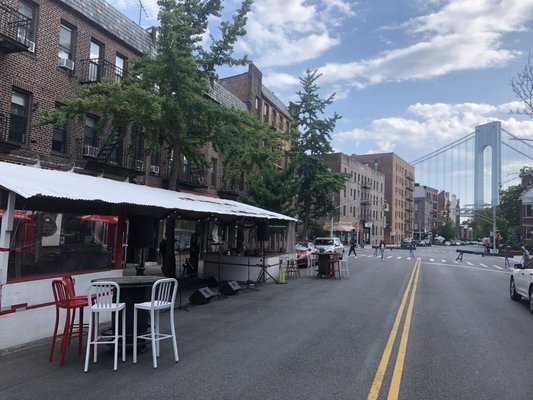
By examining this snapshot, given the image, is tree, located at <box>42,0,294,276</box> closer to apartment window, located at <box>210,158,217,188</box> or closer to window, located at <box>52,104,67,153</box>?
window, located at <box>52,104,67,153</box>

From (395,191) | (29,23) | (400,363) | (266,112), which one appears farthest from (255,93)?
(395,191)

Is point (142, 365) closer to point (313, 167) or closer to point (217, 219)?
point (217, 219)

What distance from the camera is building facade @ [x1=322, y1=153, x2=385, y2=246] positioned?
70438mm

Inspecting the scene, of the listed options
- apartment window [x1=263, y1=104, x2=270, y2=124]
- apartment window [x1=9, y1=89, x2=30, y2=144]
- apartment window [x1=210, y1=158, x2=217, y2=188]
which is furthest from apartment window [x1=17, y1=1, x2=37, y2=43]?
apartment window [x1=263, y1=104, x2=270, y2=124]

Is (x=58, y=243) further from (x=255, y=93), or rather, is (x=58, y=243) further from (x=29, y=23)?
(x=255, y=93)

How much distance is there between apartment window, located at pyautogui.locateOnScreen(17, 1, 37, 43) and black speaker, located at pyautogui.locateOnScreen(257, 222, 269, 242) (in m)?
11.4

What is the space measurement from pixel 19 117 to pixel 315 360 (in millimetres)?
14672

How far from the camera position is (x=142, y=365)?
597 centimetres

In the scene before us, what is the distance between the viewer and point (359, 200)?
70062mm

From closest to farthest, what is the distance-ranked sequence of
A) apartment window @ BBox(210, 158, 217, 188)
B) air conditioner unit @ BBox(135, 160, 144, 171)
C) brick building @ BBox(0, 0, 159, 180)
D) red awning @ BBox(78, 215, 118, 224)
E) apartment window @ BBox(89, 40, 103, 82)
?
red awning @ BBox(78, 215, 118, 224)
brick building @ BBox(0, 0, 159, 180)
apartment window @ BBox(89, 40, 103, 82)
air conditioner unit @ BBox(135, 160, 144, 171)
apartment window @ BBox(210, 158, 217, 188)

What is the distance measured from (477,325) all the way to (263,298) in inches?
231

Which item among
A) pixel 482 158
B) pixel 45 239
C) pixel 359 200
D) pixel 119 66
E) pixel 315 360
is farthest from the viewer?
pixel 482 158

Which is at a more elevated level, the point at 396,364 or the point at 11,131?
the point at 11,131

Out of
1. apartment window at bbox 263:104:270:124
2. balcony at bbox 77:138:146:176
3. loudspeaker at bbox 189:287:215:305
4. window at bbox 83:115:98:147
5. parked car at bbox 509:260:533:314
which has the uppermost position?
apartment window at bbox 263:104:270:124
